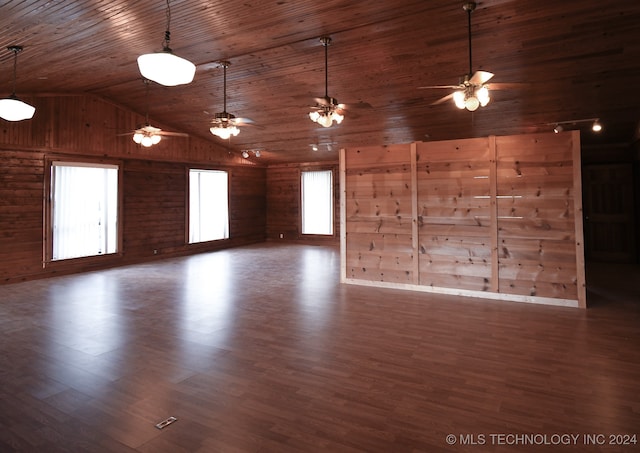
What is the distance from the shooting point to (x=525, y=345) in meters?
3.49

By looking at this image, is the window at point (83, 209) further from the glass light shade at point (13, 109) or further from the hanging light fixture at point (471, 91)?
the hanging light fixture at point (471, 91)

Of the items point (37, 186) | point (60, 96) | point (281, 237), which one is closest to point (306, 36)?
point (60, 96)

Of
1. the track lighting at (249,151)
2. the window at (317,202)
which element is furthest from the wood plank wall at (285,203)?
the track lighting at (249,151)

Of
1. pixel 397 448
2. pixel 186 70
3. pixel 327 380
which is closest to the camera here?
pixel 397 448

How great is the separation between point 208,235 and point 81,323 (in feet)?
21.7

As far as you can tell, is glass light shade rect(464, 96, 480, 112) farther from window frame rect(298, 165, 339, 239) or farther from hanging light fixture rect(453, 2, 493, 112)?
window frame rect(298, 165, 339, 239)

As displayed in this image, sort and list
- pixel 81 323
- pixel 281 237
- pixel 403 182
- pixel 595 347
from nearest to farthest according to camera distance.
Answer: pixel 595 347 → pixel 81 323 → pixel 403 182 → pixel 281 237

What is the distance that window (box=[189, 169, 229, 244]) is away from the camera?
1030 cm

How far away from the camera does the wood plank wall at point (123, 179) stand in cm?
660

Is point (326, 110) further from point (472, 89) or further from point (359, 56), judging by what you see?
point (472, 89)

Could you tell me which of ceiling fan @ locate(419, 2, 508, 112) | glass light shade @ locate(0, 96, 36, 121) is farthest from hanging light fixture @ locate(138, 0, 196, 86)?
glass light shade @ locate(0, 96, 36, 121)

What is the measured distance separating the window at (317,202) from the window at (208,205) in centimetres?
265

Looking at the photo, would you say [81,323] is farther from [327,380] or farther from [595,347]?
[595,347]

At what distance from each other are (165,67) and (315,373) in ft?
8.16
